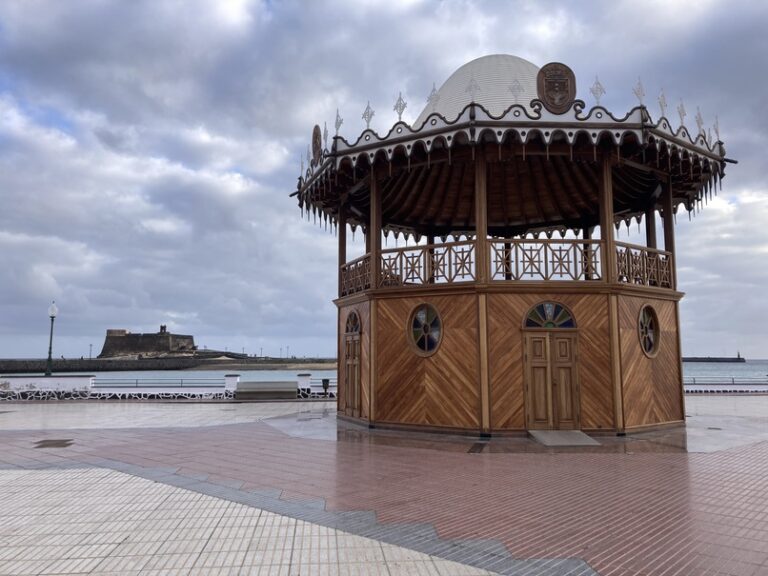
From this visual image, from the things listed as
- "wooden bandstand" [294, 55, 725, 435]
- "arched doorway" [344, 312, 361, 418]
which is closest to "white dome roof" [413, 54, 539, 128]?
"wooden bandstand" [294, 55, 725, 435]

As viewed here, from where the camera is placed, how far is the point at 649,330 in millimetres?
13844

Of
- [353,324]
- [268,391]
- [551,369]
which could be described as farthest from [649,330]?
[268,391]

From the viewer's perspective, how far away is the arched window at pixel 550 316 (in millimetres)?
12641

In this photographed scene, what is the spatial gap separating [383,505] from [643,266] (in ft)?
33.4

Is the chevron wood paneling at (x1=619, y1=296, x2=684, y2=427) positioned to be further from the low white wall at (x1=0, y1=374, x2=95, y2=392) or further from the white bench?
the low white wall at (x1=0, y1=374, x2=95, y2=392)

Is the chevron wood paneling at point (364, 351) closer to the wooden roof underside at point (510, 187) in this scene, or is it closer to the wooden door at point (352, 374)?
the wooden door at point (352, 374)

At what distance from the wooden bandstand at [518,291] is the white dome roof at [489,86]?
0.05 m

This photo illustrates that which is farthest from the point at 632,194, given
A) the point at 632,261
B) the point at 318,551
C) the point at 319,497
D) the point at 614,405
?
the point at 318,551

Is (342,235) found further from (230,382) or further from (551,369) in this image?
(230,382)

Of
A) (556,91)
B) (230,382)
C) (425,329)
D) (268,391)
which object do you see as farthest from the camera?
(230,382)

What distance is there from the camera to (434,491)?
7.41 meters

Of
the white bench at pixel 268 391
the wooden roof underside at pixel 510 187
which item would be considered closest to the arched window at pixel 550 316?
the wooden roof underside at pixel 510 187

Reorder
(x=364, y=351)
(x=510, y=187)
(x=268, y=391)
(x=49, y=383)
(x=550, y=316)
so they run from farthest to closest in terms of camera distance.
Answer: (x=49, y=383), (x=268, y=391), (x=510, y=187), (x=364, y=351), (x=550, y=316)

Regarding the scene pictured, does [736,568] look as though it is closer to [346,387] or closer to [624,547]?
[624,547]
